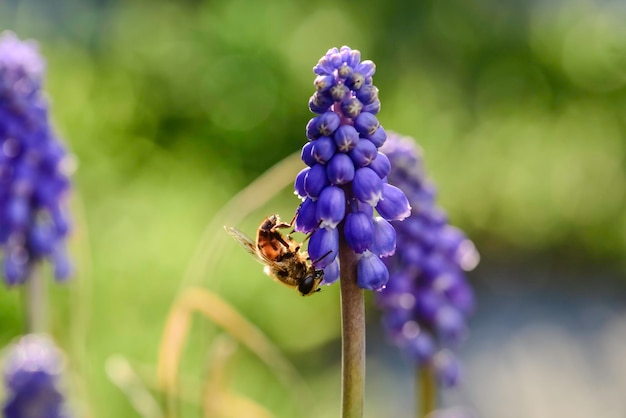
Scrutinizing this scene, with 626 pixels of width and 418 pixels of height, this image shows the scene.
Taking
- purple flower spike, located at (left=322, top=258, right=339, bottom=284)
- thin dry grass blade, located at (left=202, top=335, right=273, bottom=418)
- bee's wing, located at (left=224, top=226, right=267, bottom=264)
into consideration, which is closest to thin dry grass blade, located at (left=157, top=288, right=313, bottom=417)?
thin dry grass blade, located at (left=202, top=335, right=273, bottom=418)

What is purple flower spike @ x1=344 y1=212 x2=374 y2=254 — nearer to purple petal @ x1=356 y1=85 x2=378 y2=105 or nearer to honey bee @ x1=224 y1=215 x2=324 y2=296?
purple petal @ x1=356 y1=85 x2=378 y2=105

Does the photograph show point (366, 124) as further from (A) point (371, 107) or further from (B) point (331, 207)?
(B) point (331, 207)

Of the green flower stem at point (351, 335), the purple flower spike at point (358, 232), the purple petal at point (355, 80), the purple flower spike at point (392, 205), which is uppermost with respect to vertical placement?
the purple petal at point (355, 80)

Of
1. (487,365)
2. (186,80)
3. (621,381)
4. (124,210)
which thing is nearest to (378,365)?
(487,365)

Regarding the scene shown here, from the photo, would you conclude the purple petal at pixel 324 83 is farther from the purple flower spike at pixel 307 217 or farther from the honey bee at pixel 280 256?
the honey bee at pixel 280 256

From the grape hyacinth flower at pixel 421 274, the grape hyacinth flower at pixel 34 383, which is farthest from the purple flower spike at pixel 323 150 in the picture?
the grape hyacinth flower at pixel 34 383
